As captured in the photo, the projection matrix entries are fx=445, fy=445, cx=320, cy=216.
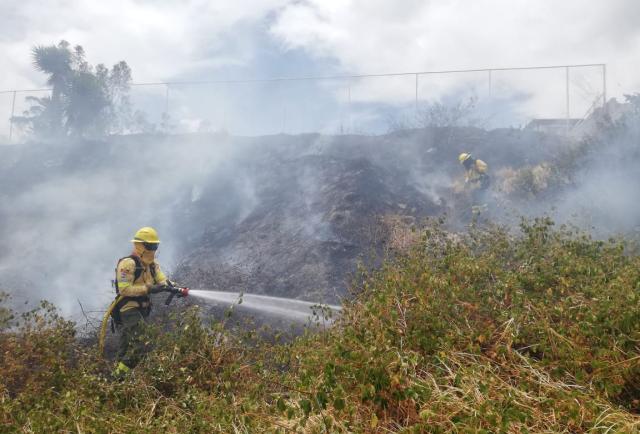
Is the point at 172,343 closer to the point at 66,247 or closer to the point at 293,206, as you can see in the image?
the point at 293,206

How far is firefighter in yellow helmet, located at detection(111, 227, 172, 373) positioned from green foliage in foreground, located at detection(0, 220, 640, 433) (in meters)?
0.45

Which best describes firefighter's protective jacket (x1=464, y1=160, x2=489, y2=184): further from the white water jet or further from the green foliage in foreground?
the green foliage in foreground

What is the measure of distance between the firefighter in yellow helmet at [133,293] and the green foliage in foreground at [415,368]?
0.45 meters

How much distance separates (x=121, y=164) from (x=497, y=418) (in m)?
19.9

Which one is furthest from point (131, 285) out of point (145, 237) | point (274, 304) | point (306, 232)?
point (306, 232)

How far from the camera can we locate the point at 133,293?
216 inches

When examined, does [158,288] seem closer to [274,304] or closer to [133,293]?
[133,293]

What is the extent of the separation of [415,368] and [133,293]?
372 cm

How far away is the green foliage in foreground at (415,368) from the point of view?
2.62 metres

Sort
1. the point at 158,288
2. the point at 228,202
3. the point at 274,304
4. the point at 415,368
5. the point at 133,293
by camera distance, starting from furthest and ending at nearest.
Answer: the point at 228,202, the point at 274,304, the point at 158,288, the point at 133,293, the point at 415,368

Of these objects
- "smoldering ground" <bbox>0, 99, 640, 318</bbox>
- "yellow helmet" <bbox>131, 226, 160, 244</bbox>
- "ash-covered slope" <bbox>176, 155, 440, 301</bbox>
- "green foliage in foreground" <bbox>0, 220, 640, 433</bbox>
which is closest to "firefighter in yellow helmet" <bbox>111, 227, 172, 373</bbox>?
"yellow helmet" <bbox>131, 226, 160, 244</bbox>

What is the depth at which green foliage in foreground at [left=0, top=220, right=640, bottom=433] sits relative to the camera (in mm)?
2625

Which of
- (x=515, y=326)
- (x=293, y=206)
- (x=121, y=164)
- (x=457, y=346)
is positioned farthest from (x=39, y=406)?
(x=121, y=164)

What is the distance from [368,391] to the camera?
8.83 feet
